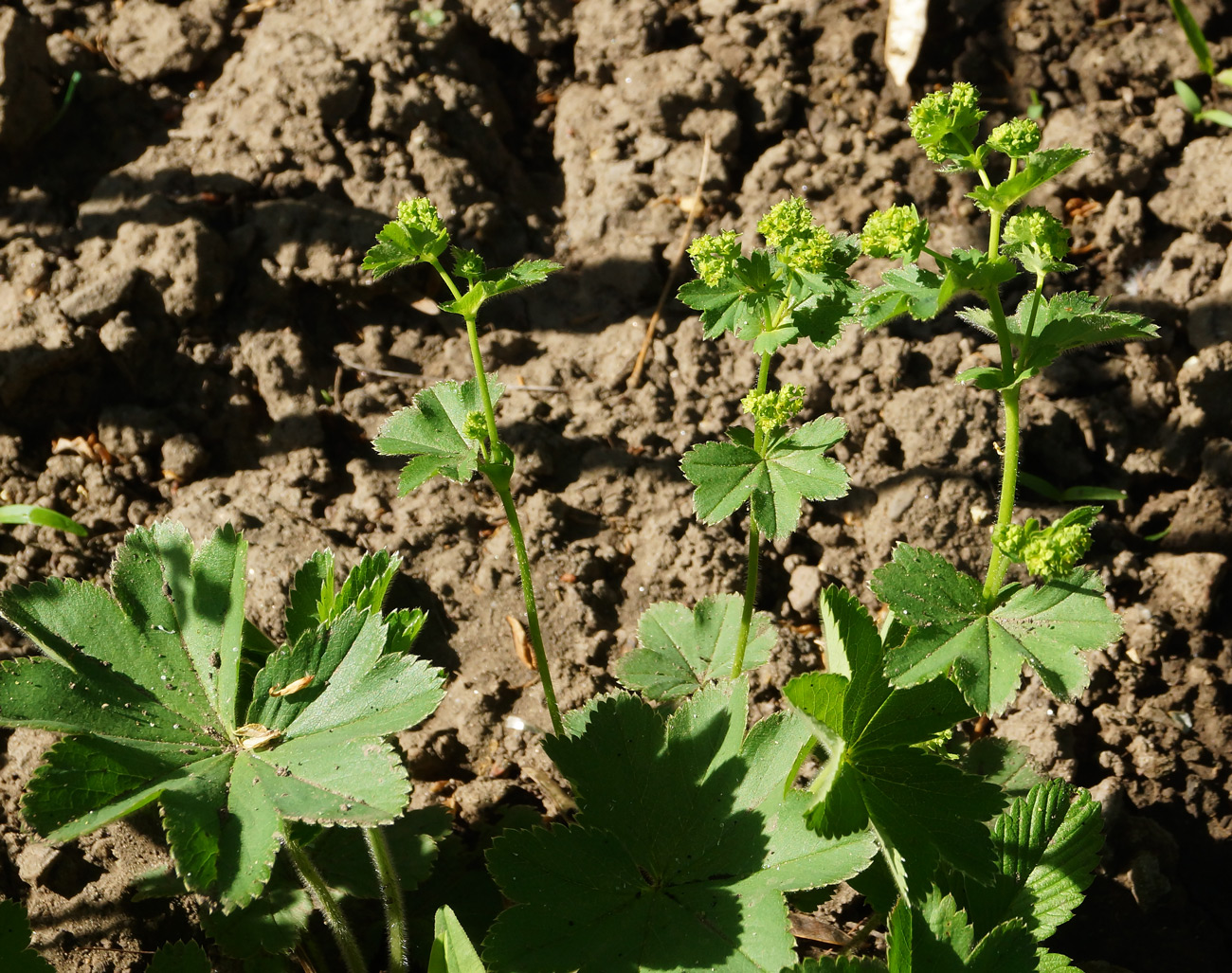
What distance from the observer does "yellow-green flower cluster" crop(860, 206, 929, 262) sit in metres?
1.82

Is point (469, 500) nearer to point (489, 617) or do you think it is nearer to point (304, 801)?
point (489, 617)

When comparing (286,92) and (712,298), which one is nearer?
(712,298)

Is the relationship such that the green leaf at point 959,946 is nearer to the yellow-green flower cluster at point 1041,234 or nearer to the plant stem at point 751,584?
the plant stem at point 751,584

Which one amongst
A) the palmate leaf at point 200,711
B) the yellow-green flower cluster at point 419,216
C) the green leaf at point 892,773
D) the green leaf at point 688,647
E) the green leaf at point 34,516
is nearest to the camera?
the palmate leaf at point 200,711

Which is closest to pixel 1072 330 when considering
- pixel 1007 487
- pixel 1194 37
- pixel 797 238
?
pixel 1007 487

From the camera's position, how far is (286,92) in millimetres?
3619

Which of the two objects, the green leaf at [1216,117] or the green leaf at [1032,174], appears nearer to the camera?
the green leaf at [1032,174]

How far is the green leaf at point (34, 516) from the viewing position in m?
2.85

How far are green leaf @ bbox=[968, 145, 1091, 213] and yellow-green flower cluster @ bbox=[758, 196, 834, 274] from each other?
29 cm

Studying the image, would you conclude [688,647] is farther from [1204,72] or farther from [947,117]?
[1204,72]

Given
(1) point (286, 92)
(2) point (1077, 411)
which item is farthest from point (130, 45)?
(2) point (1077, 411)

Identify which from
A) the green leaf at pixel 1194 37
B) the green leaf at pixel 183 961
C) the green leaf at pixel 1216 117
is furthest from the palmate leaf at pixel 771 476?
the green leaf at pixel 1194 37

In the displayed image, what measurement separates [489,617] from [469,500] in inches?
15.4

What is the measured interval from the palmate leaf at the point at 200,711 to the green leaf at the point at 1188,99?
3.44 meters
